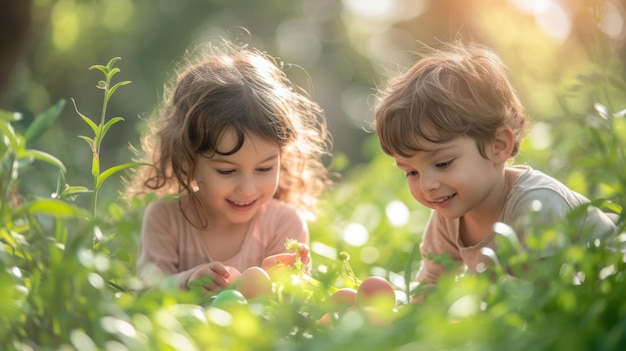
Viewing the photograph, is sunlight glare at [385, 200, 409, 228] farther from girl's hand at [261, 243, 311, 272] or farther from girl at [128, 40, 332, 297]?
girl's hand at [261, 243, 311, 272]

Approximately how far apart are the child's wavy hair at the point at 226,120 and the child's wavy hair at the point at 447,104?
34 centimetres

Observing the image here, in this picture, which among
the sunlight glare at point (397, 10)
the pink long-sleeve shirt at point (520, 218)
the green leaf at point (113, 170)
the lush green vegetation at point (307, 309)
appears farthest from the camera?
the sunlight glare at point (397, 10)

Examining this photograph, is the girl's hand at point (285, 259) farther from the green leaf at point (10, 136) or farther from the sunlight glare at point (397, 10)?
the sunlight glare at point (397, 10)

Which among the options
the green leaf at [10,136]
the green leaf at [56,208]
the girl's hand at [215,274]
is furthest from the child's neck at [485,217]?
the green leaf at [56,208]

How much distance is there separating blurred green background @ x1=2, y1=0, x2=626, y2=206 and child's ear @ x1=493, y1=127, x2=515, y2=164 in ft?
0.60

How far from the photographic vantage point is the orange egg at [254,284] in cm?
203

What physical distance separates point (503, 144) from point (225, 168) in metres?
0.80

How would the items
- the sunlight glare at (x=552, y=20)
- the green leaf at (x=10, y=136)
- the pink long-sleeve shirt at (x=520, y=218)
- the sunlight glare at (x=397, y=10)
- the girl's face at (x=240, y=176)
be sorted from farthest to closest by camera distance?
the sunlight glare at (x=397, y=10) → the sunlight glare at (x=552, y=20) → the girl's face at (x=240, y=176) → the pink long-sleeve shirt at (x=520, y=218) → the green leaf at (x=10, y=136)

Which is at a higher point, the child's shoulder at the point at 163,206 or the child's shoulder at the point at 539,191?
the child's shoulder at the point at 163,206

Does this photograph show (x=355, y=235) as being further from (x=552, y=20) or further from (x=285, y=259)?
(x=552, y=20)

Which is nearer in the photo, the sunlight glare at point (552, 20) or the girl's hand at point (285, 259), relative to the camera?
the girl's hand at point (285, 259)

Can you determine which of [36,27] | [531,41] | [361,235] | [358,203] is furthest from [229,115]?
[531,41]

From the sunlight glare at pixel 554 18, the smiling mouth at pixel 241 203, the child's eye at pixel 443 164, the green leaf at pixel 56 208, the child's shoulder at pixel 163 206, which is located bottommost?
the green leaf at pixel 56 208

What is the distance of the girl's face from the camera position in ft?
8.29
